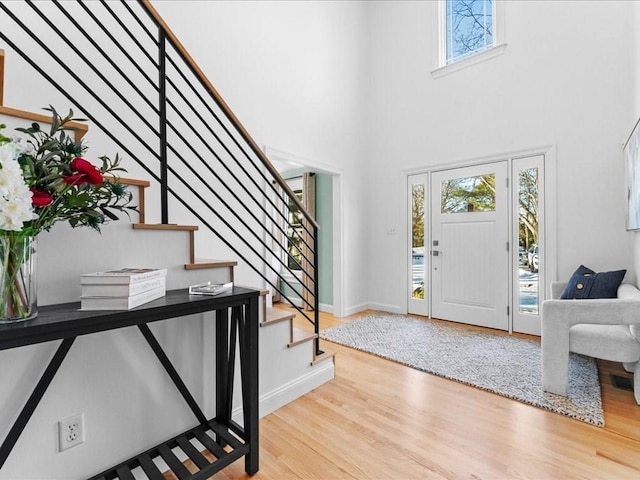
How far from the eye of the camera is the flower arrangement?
0.85 meters

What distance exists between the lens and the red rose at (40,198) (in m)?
0.94

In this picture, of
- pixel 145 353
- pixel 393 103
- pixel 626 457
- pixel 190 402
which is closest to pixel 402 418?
pixel 626 457

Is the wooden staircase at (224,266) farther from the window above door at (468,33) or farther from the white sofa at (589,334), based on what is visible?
the window above door at (468,33)

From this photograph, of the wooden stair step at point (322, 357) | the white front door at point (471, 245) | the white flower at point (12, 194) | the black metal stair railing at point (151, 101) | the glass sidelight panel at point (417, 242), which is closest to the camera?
the white flower at point (12, 194)

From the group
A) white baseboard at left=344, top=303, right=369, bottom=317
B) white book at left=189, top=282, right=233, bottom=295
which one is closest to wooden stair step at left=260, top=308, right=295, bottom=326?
white book at left=189, top=282, right=233, bottom=295

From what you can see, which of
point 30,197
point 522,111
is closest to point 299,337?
point 30,197

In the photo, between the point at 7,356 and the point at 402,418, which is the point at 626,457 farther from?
the point at 7,356

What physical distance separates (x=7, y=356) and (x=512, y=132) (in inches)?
172

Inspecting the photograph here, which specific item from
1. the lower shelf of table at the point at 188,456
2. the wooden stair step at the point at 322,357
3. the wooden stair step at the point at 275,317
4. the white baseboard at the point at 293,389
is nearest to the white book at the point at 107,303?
the lower shelf of table at the point at 188,456

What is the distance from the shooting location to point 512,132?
142 inches

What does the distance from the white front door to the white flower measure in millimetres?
3990

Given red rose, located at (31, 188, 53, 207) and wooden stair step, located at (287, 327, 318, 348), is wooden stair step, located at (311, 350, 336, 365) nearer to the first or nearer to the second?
wooden stair step, located at (287, 327, 318, 348)

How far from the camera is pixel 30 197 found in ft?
2.89

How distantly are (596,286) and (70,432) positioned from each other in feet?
11.8
